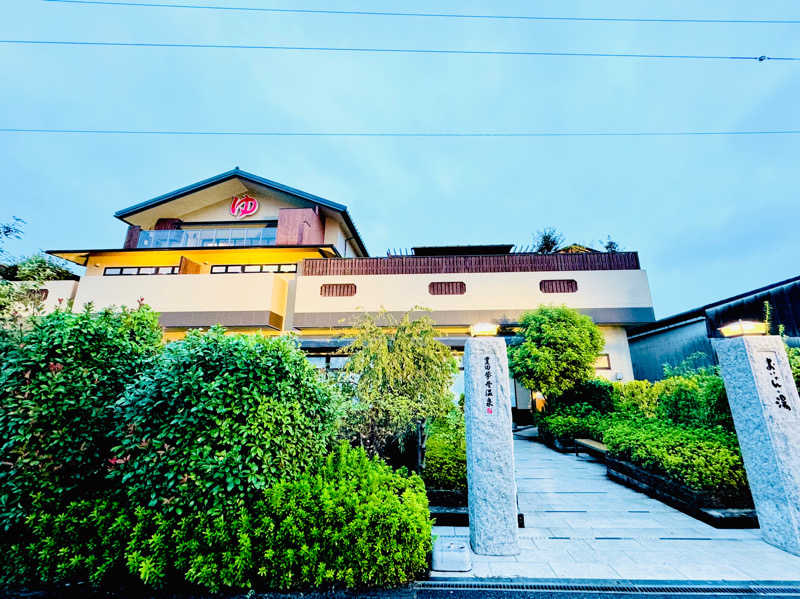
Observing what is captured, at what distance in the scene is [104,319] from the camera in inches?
147

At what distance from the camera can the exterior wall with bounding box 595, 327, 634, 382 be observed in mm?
13547

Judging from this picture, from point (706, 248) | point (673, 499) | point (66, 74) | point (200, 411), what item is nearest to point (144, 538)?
point (200, 411)

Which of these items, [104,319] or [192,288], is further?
[192,288]

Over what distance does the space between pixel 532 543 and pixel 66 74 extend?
29.6 metres

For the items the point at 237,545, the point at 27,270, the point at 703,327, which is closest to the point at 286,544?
the point at 237,545

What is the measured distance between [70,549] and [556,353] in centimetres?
1107

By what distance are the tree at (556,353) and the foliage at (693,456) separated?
415 cm

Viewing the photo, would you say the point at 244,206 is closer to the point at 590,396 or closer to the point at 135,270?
the point at 135,270

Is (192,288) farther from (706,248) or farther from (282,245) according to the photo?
(706,248)

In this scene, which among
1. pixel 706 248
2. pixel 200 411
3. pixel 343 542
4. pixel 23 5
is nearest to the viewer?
pixel 343 542

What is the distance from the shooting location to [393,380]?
5.45 m

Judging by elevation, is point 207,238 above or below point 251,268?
above

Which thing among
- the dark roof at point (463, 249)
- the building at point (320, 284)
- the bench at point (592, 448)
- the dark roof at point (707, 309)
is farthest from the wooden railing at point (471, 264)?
the bench at point (592, 448)

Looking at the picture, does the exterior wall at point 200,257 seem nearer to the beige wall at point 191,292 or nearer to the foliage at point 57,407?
the beige wall at point 191,292
